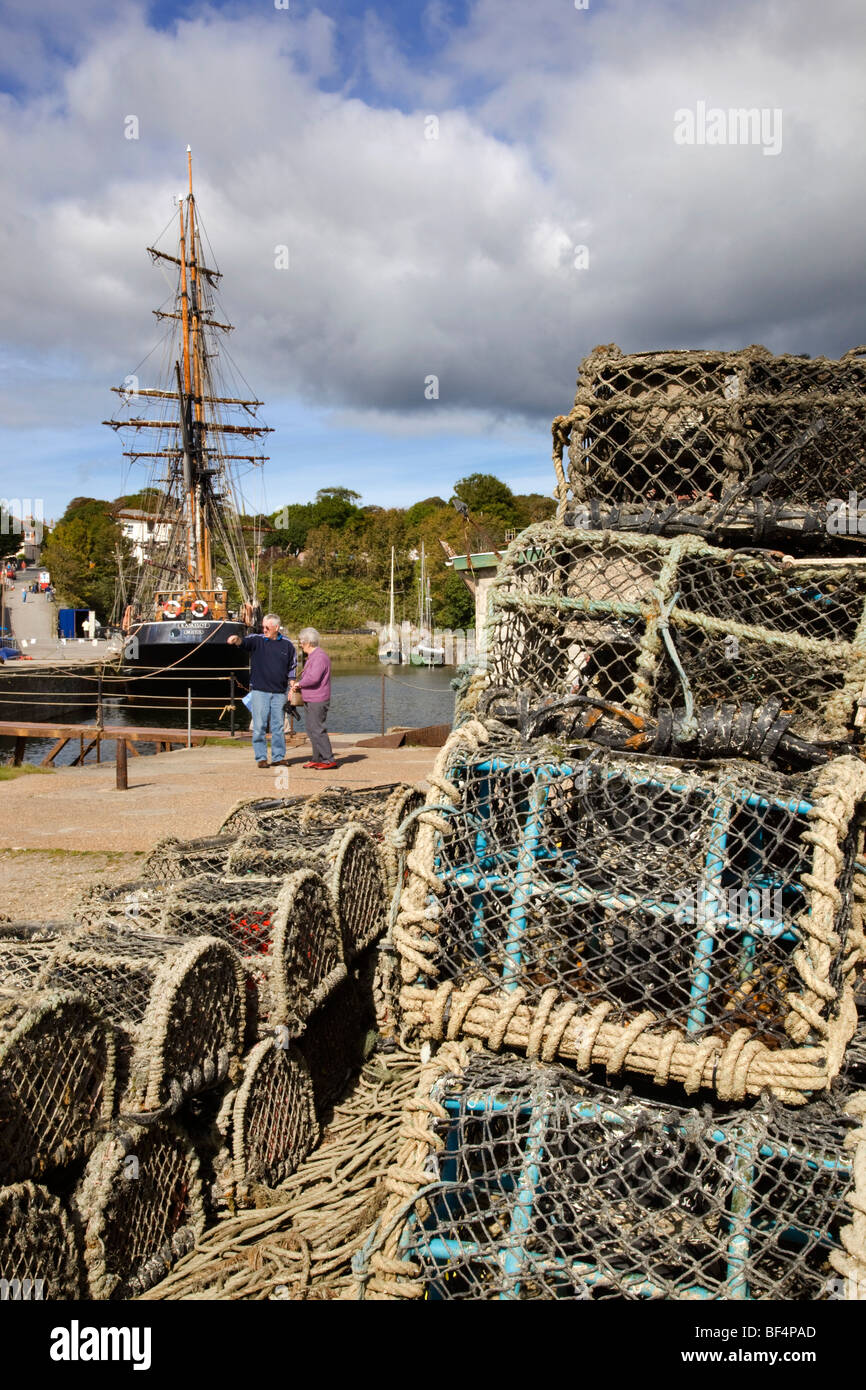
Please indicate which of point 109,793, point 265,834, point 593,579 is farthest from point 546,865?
point 109,793

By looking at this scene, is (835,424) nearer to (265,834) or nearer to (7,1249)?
(265,834)

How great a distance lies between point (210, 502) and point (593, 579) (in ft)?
99.9

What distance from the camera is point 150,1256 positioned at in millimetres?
1836

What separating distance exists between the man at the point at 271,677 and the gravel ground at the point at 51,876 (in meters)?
2.22

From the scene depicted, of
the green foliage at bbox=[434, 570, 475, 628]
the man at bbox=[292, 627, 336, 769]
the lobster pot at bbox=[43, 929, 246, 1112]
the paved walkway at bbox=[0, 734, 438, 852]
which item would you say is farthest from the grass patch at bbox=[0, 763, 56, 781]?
the green foliage at bbox=[434, 570, 475, 628]

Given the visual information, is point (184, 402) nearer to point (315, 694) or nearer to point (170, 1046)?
point (315, 694)

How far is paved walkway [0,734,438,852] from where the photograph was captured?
5016 mm

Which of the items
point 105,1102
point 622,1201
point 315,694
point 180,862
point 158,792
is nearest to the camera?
point 622,1201

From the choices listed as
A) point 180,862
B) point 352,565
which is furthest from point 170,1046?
point 352,565

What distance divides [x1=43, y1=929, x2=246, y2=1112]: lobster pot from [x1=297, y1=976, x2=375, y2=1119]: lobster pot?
41 cm

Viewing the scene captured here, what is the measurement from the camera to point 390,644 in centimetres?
5194

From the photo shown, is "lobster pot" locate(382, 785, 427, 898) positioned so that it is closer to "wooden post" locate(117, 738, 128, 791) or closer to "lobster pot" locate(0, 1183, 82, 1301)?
"lobster pot" locate(0, 1183, 82, 1301)

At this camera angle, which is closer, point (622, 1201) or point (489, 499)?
point (622, 1201)

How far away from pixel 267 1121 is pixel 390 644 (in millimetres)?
49959
